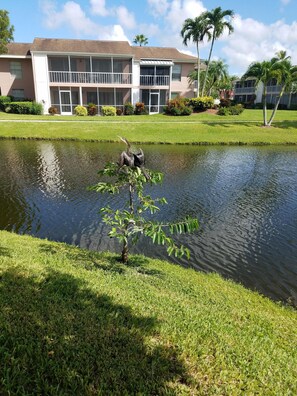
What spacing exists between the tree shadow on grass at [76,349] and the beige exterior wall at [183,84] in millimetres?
40573

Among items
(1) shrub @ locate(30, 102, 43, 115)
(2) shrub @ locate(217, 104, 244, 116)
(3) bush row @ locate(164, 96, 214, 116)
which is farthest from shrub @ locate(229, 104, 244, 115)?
(1) shrub @ locate(30, 102, 43, 115)

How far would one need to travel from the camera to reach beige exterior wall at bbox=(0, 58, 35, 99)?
1447 inches

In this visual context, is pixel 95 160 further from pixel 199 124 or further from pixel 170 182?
pixel 199 124

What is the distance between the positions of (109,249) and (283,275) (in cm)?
495

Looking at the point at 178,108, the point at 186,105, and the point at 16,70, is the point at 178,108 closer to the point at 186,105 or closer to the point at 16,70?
the point at 186,105

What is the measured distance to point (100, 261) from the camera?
656 centimetres

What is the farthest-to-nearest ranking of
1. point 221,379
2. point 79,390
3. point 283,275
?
point 283,275
point 221,379
point 79,390

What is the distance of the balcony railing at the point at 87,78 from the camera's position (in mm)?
35562

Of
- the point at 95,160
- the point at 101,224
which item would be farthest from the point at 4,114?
the point at 101,224

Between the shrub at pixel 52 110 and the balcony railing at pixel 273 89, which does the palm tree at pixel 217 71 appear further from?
the shrub at pixel 52 110

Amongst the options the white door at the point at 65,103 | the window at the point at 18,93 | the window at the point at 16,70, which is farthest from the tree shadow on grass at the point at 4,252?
the window at the point at 16,70

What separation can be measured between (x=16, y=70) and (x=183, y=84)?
22.9 metres


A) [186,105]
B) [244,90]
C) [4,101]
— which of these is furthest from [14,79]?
[244,90]

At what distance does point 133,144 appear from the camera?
26.2m
